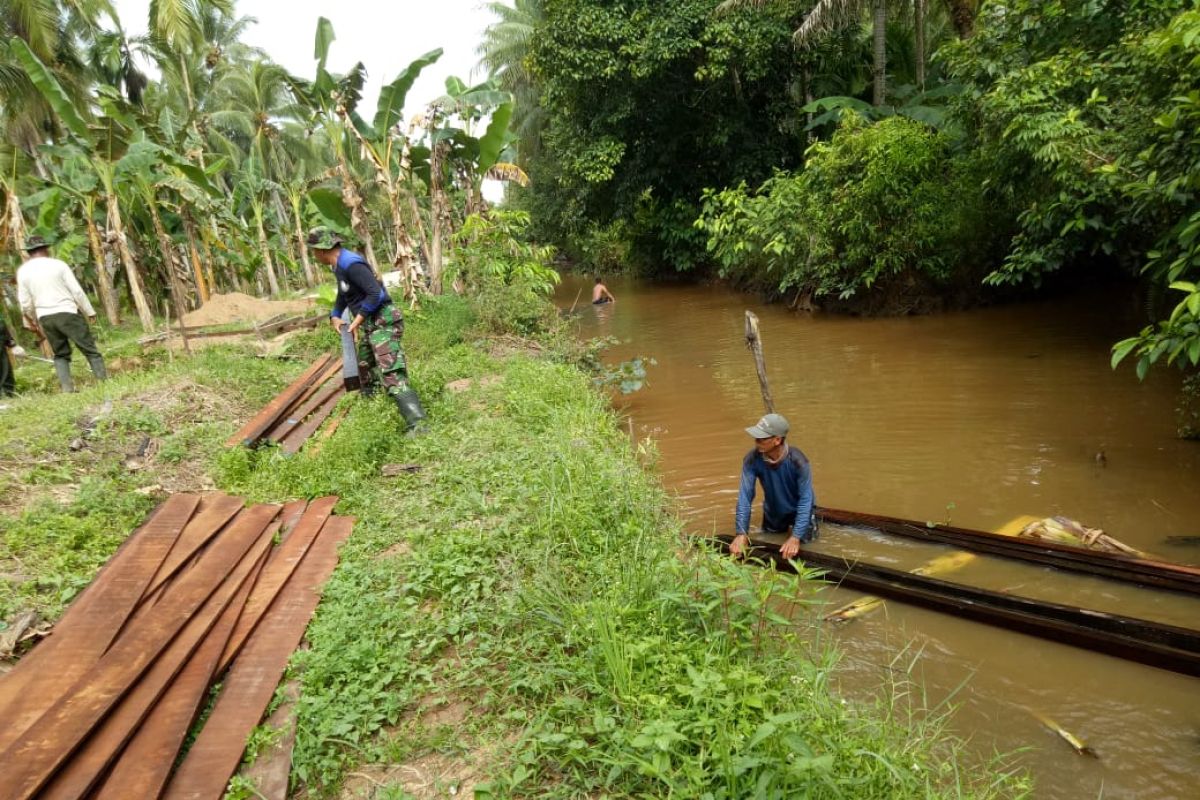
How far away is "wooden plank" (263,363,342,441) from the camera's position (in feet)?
21.0

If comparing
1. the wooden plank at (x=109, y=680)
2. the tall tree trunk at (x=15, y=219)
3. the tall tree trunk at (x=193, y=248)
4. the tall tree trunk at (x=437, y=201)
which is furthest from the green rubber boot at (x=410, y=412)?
the tall tree trunk at (x=193, y=248)

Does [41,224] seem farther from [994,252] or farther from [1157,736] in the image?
[994,252]

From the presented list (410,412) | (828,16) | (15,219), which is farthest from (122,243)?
(828,16)

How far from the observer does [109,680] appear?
2803 mm

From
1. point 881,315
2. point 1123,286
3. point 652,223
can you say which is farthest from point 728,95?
point 1123,286

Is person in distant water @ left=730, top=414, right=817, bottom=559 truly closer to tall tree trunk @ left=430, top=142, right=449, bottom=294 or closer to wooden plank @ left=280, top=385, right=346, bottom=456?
wooden plank @ left=280, top=385, right=346, bottom=456

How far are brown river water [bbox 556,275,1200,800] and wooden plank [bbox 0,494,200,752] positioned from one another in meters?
3.81

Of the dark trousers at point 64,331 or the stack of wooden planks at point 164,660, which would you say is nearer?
the stack of wooden planks at point 164,660

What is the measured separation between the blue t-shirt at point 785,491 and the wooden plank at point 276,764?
10.4 feet

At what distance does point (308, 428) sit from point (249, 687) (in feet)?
13.2

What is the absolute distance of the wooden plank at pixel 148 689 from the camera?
7.58 feet

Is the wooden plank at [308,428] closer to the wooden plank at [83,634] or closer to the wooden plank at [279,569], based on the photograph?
the wooden plank at [279,569]

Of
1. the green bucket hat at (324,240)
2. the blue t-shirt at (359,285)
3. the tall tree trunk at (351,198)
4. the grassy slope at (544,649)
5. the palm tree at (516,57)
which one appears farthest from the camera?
the palm tree at (516,57)

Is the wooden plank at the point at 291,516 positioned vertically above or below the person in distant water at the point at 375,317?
below
